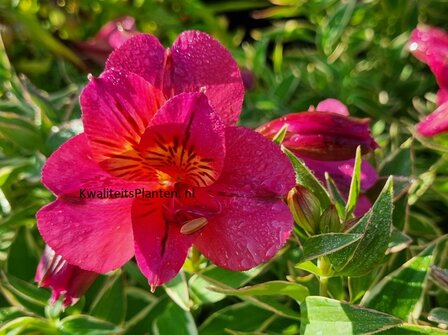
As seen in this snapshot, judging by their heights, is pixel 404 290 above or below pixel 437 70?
below

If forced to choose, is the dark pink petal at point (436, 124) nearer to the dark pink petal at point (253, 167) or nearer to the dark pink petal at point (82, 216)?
the dark pink petal at point (253, 167)

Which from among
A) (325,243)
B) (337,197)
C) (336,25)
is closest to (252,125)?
(336,25)

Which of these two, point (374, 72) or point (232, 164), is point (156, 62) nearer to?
point (232, 164)

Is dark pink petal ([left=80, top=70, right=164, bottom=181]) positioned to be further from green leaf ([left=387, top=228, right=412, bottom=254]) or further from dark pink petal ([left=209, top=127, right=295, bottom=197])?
green leaf ([left=387, top=228, right=412, bottom=254])

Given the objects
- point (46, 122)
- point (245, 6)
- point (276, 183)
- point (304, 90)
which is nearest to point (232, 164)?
point (276, 183)

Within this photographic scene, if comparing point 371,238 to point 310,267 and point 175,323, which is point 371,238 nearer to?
point 310,267

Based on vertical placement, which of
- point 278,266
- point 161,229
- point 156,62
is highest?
point 156,62
